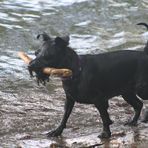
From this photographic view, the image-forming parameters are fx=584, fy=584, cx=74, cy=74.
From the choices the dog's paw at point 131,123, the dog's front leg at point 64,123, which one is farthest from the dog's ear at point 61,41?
the dog's paw at point 131,123

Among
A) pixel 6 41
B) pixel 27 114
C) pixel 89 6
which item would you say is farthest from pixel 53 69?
pixel 89 6

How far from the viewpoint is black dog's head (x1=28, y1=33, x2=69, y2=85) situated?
6988 millimetres

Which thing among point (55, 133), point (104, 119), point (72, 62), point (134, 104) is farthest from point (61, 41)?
point (134, 104)

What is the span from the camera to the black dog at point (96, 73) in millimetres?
7133

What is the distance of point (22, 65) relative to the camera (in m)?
13.0

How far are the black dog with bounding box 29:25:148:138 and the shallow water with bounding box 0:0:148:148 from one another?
1.43 ft

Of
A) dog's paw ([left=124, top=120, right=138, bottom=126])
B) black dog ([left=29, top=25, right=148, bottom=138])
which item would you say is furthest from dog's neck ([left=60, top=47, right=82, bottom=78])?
dog's paw ([left=124, top=120, right=138, bottom=126])

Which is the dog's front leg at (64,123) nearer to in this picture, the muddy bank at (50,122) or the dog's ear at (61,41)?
the muddy bank at (50,122)

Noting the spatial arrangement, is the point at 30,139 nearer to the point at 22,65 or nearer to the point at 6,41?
the point at 22,65

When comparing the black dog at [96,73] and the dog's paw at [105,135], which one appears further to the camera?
the dog's paw at [105,135]

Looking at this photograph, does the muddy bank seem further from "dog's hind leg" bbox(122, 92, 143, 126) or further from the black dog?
the black dog

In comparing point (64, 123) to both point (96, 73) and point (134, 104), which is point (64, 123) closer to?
point (96, 73)

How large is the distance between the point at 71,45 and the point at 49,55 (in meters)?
8.42

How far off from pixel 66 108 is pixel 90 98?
50 centimetres
